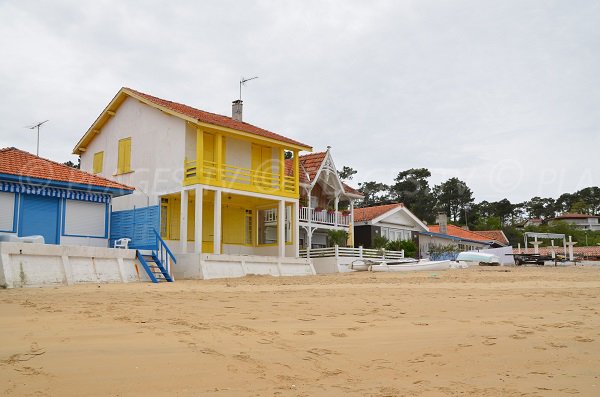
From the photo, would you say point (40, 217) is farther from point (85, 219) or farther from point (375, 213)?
point (375, 213)

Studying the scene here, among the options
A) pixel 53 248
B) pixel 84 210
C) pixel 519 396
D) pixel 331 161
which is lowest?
pixel 519 396

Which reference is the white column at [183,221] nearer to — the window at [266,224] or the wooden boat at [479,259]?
the window at [266,224]

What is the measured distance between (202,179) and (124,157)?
16.2 feet

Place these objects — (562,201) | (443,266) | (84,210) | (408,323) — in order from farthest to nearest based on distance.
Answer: (562,201) < (443,266) < (84,210) < (408,323)

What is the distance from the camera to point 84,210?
18.9 metres

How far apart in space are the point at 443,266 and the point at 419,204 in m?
42.6

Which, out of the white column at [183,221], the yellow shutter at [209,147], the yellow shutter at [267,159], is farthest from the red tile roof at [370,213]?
the white column at [183,221]

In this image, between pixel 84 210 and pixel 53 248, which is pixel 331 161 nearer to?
pixel 84 210

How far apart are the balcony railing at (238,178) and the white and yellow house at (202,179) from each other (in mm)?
41

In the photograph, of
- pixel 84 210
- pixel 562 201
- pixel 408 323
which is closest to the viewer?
pixel 408 323

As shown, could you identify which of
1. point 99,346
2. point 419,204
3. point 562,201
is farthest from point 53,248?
point 562,201

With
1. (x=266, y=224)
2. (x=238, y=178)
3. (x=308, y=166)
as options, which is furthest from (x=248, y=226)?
(x=308, y=166)

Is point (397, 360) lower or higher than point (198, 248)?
lower

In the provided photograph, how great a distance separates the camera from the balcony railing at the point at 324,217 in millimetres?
29312
